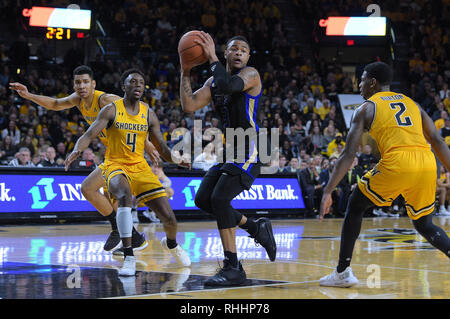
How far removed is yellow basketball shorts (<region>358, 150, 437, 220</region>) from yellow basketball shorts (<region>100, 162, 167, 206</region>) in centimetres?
235

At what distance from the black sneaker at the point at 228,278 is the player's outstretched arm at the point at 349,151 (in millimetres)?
847

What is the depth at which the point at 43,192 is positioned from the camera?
12195mm

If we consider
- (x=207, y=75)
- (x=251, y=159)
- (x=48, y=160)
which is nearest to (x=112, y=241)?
(x=251, y=159)

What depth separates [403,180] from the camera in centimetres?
507

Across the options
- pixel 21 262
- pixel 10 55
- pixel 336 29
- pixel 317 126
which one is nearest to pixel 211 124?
pixel 317 126

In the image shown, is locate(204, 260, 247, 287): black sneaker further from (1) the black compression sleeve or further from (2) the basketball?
(2) the basketball

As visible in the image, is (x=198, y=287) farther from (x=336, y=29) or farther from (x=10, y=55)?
(x=336, y=29)

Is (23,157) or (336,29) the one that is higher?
(336,29)

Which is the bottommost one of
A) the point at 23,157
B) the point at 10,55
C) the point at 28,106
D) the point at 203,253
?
the point at 203,253

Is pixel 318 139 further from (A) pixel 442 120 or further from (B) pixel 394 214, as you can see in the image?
(A) pixel 442 120

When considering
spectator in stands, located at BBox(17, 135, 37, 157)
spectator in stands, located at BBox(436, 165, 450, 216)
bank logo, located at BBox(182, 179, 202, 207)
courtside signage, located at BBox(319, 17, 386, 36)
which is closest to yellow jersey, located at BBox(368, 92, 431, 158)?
bank logo, located at BBox(182, 179, 202, 207)

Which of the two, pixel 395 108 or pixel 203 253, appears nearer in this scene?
pixel 395 108

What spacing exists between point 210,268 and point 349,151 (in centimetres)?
210

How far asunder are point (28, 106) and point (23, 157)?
534cm
